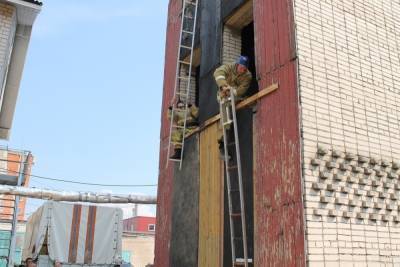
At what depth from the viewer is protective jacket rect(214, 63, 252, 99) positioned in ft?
23.0

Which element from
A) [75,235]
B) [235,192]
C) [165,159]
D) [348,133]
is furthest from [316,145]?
[75,235]

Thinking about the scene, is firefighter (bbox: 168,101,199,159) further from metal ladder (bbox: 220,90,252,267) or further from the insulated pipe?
the insulated pipe

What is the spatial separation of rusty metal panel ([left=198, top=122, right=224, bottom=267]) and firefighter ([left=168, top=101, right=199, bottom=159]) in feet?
2.30

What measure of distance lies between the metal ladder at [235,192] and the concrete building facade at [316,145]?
20cm

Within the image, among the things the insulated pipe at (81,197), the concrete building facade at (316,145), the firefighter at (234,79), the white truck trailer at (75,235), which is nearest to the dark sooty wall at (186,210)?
the concrete building facade at (316,145)

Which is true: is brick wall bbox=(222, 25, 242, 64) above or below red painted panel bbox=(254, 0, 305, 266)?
above

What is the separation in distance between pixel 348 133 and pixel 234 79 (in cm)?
220

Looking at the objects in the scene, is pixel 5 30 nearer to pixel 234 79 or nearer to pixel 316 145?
pixel 234 79

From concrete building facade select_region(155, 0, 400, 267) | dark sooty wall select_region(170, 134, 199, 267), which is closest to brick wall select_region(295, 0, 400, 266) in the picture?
concrete building facade select_region(155, 0, 400, 267)

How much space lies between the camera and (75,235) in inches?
500

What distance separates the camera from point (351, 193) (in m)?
5.72

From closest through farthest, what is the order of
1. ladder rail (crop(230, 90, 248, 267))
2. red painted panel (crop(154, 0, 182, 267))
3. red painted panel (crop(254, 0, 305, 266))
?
1. red painted panel (crop(254, 0, 305, 266))
2. ladder rail (crop(230, 90, 248, 267))
3. red painted panel (crop(154, 0, 182, 267))

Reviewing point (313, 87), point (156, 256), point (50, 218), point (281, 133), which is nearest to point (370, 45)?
point (313, 87)

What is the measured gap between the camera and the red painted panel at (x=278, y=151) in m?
5.31
